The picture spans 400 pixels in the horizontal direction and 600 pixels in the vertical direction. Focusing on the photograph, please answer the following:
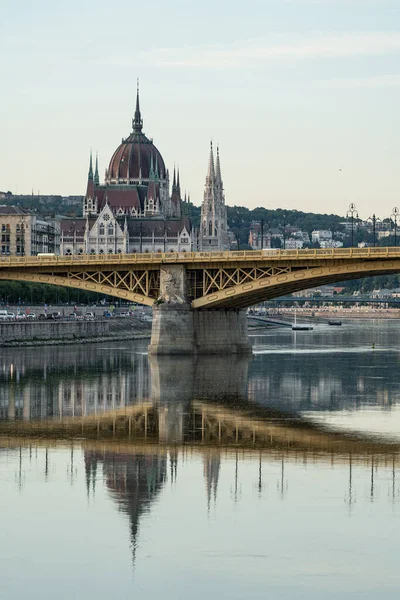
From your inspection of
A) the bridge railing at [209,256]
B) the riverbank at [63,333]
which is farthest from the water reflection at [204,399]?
the riverbank at [63,333]

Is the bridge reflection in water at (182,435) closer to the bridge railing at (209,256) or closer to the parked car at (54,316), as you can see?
the bridge railing at (209,256)

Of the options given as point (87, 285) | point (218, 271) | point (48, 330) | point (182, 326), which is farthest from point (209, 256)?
point (48, 330)

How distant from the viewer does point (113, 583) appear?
84.3 feet

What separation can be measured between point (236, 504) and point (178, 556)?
592cm

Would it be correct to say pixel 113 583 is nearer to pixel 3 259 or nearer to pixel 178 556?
pixel 178 556

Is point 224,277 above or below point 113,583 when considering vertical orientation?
above

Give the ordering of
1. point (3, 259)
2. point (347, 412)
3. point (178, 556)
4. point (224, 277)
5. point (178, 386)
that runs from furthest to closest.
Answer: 1. point (3, 259)
2. point (224, 277)
3. point (178, 386)
4. point (347, 412)
5. point (178, 556)

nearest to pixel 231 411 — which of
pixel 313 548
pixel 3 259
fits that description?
pixel 313 548

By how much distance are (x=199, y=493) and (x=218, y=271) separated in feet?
233

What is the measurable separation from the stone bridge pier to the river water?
34820mm

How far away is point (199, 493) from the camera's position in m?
35.1

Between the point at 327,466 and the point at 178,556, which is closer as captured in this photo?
the point at 178,556

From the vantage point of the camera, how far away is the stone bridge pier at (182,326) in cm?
10419

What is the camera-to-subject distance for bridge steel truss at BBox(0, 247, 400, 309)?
96.4 m
